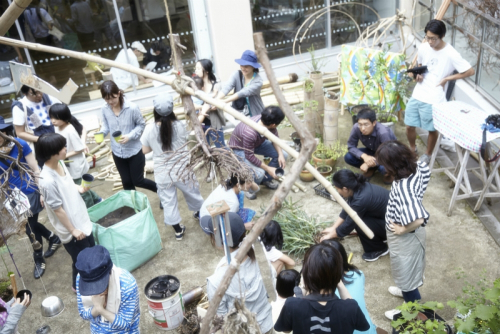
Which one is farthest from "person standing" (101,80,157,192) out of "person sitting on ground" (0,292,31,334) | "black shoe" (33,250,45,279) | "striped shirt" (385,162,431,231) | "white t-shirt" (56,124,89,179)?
"striped shirt" (385,162,431,231)

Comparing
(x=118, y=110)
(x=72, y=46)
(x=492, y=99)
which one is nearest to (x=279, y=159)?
(x=118, y=110)

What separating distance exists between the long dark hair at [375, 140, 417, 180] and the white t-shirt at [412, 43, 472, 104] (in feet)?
8.03

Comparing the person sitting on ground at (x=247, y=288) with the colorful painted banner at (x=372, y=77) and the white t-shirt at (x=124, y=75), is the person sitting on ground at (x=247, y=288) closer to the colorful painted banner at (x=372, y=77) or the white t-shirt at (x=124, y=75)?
the colorful painted banner at (x=372, y=77)

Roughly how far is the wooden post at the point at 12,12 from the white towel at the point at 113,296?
1830mm

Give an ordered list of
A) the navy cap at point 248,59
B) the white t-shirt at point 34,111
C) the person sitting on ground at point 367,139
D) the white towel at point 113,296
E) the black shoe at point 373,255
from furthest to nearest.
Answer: the navy cap at point 248,59 < the person sitting on ground at point 367,139 < the white t-shirt at point 34,111 < the black shoe at point 373,255 < the white towel at point 113,296

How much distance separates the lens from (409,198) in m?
3.72

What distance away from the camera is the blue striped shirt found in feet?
17.2

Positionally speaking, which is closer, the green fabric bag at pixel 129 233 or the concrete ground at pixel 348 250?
the concrete ground at pixel 348 250

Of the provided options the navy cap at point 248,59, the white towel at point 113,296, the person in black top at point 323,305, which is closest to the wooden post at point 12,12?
the white towel at point 113,296

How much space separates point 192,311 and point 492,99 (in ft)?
15.7

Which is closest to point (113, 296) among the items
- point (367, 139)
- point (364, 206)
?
point (364, 206)

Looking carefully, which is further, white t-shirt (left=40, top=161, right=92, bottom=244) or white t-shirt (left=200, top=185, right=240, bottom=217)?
white t-shirt (left=200, top=185, right=240, bottom=217)

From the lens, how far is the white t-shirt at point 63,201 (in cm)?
407

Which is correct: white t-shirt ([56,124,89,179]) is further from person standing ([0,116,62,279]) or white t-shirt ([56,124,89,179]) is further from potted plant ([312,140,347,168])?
potted plant ([312,140,347,168])
